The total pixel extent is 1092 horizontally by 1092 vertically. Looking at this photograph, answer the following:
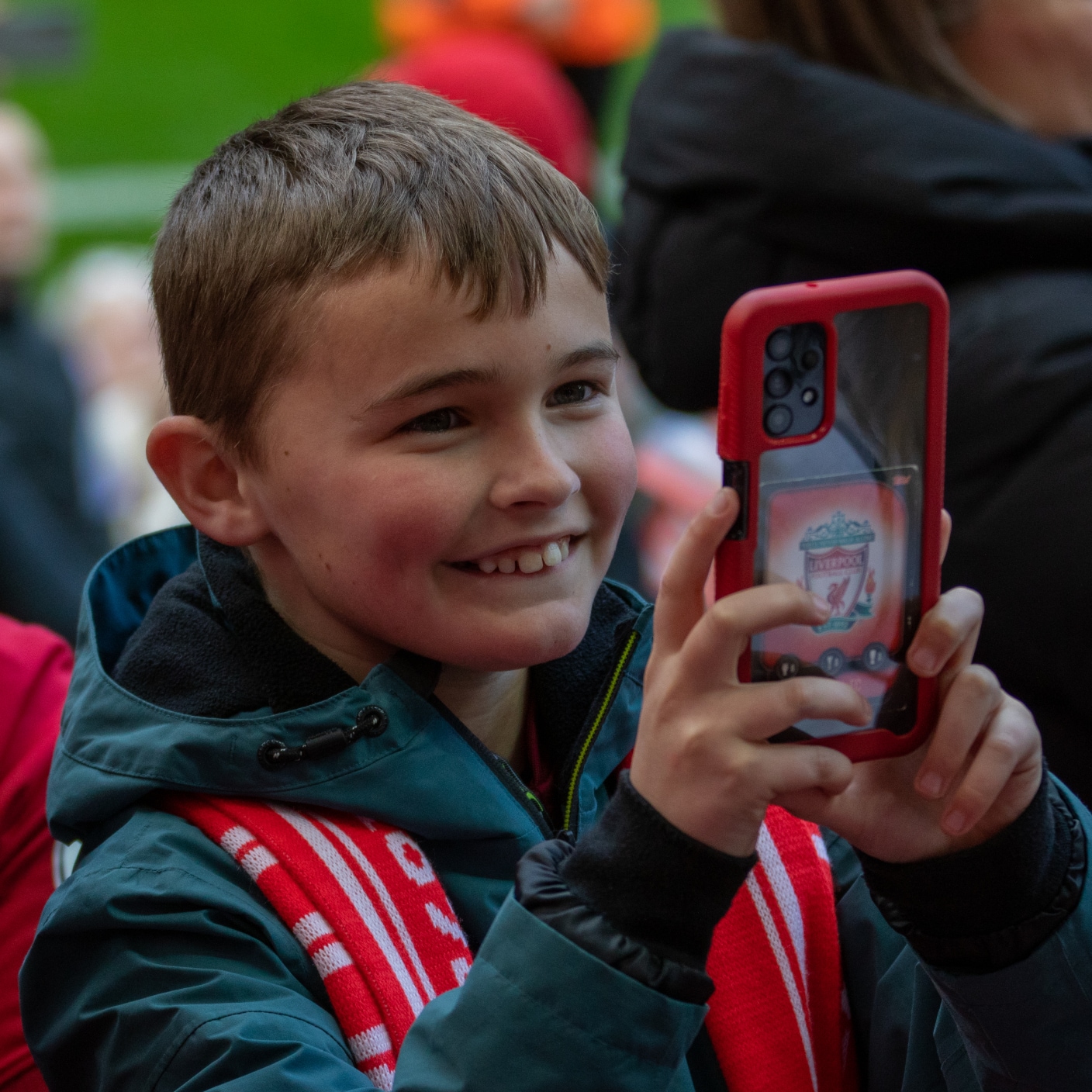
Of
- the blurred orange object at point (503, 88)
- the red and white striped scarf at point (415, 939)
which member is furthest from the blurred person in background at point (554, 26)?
the red and white striped scarf at point (415, 939)

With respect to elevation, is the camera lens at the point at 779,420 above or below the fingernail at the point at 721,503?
above

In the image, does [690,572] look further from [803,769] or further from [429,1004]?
[429,1004]

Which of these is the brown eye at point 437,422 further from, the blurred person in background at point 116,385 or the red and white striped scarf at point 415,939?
the blurred person in background at point 116,385

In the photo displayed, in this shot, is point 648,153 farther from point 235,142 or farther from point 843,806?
point 843,806

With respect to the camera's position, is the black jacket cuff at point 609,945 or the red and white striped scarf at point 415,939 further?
the red and white striped scarf at point 415,939

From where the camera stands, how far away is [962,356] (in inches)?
65.9

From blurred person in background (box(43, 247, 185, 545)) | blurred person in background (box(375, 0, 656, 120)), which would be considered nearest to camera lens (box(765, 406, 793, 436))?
blurred person in background (box(43, 247, 185, 545))

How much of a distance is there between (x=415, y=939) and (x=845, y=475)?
19.2 inches

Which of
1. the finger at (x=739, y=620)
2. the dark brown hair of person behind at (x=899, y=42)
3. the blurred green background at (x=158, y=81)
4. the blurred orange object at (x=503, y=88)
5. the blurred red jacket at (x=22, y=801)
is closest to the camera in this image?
the finger at (x=739, y=620)

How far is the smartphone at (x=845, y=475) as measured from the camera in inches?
39.6

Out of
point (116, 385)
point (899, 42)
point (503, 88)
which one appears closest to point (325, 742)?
point (899, 42)

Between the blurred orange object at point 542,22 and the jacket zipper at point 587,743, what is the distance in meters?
5.19

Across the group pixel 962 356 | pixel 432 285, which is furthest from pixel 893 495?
pixel 962 356

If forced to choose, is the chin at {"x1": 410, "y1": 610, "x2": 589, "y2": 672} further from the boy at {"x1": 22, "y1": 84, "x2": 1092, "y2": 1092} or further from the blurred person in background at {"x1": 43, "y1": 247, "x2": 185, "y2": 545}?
the blurred person in background at {"x1": 43, "y1": 247, "x2": 185, "y2": 545}
